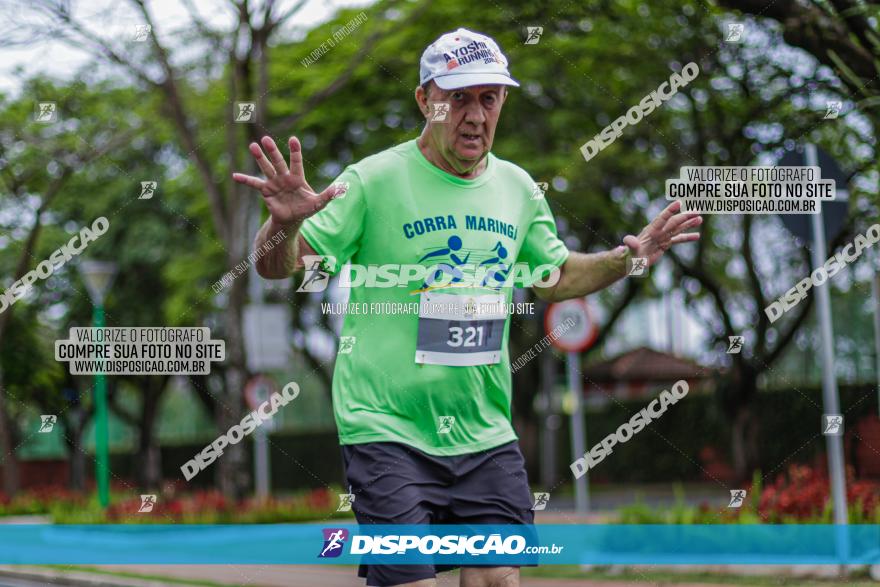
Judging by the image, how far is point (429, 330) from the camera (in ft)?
13.2

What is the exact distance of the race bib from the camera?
4.02 metres

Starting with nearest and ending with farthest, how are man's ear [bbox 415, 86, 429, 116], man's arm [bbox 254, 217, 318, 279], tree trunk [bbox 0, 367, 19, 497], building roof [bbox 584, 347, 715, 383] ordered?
man's arm [bbox 254, 217, 318, 279] → man's ear [bbox 415, 86, 429, 116] → tree trunk [bbox 0, 367, 19, 497] → building roof [bbox 584, 347, 715, 383]

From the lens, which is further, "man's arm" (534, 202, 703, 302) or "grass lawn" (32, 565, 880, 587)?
"grass lawn" (32, 565, 880, 587)

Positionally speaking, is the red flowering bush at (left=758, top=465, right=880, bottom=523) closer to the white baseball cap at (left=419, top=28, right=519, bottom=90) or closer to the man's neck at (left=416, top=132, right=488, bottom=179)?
the man's neck at (left=416, top=132, right=488, bottom=179)

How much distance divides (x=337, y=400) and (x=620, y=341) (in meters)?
36.7

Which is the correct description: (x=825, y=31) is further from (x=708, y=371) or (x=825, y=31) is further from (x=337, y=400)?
(x=708, y=371)

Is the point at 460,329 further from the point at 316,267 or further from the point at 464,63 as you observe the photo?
the point at 464,63

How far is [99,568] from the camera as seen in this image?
10.8 meters

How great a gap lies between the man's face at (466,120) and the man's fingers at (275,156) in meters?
0.59

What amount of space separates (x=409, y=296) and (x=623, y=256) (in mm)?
792

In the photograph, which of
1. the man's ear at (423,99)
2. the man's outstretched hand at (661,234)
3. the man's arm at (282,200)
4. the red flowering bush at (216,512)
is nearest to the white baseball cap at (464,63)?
the man's ear at (423,99)

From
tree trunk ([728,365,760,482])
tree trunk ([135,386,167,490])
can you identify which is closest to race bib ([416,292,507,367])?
tree trunk ([728,365,760,482])

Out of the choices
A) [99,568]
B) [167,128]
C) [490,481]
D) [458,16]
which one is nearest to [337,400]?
[490,481]

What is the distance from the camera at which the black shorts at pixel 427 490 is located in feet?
12.5
